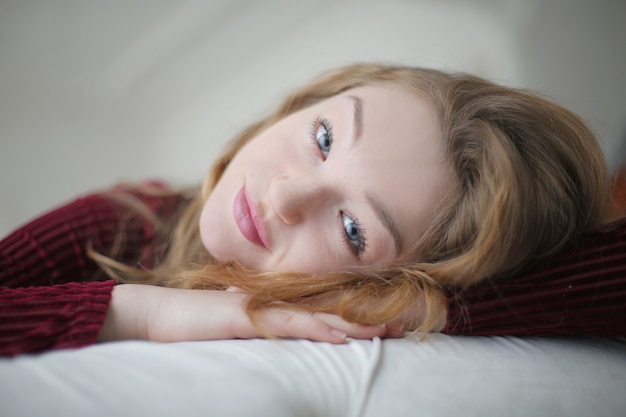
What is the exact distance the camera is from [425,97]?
87cm

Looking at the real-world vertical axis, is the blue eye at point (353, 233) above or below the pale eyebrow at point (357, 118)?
below

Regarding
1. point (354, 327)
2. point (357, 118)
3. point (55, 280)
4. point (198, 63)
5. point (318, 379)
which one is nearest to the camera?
point (318, 379)

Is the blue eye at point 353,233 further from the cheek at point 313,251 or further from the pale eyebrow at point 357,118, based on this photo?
the pale eyebrow at point 357,118

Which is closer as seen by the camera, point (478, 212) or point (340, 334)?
point (340, 334)

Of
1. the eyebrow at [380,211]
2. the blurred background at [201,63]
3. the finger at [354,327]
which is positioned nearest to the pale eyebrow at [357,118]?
the eyebrow at [380,211]

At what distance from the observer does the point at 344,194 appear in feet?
2.52

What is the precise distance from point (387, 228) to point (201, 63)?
1.18 meters

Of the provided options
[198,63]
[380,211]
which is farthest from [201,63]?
[380,211]

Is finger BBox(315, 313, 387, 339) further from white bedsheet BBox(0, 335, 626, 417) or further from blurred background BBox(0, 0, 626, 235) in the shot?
blurred background BBox(0, 0, 626, 235)

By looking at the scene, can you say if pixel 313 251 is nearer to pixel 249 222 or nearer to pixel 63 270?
pixel 249 222

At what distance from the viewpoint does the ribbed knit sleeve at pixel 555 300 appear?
2.42ft

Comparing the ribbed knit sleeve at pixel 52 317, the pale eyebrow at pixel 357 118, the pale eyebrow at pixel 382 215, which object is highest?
the pale eyebrow at pixel 357 118

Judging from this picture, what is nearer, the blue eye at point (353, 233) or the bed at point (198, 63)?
the blue eye at point (353, 233)

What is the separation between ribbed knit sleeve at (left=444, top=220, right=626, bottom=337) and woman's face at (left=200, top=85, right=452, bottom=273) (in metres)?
0.13
